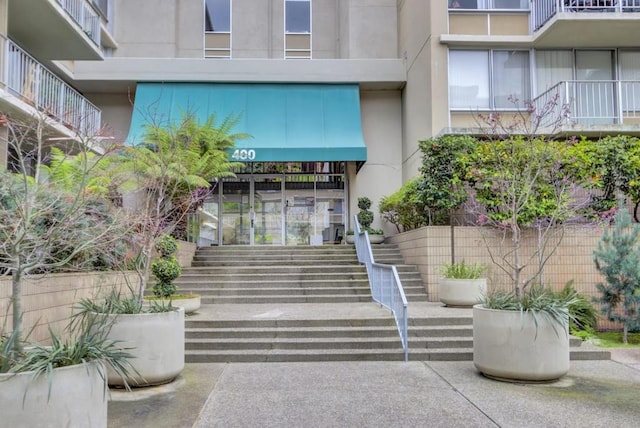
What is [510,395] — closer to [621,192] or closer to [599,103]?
[621,192]

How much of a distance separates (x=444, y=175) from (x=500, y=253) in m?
2.25

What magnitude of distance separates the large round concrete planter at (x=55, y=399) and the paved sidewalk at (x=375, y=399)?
39.4 inches

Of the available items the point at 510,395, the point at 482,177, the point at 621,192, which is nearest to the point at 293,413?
the point at 510,395

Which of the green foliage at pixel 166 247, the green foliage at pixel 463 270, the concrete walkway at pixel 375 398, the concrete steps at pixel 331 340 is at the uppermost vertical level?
the green foliage at pixel 166 247

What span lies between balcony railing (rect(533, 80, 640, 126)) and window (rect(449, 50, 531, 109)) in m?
0.90

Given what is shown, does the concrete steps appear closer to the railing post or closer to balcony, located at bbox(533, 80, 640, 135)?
balcony, located at bbox(533, 80, 640, 135)

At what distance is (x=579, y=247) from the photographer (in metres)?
11.2

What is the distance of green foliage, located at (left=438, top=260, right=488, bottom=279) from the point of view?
10.3m

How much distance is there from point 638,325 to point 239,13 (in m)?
18.3

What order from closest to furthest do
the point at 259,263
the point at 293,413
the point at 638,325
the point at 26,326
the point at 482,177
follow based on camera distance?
the point at 293,413, the point at 26,326, the point at 638,325, the point at 482,177, the point at 259,263

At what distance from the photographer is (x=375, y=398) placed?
5664 mm

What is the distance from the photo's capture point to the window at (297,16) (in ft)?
68.3

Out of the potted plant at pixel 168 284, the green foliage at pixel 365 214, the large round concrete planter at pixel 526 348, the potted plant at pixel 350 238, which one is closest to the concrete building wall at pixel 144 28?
the green foliage at pixel 365 214

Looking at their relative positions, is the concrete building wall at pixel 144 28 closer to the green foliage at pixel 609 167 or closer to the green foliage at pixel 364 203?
the green foliage at pixel 364 203
